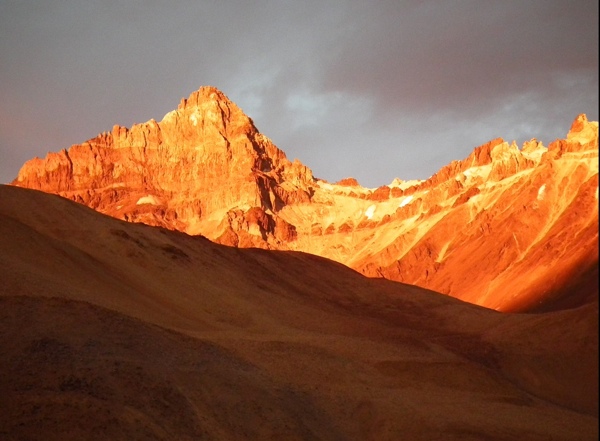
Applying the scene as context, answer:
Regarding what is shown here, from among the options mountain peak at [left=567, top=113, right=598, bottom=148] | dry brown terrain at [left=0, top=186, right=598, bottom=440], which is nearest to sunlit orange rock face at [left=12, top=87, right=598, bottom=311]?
mountain peak at [left=567, top=113, right=598, bottom=148]

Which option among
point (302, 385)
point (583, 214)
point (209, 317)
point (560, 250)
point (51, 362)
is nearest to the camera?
point (51, 362)

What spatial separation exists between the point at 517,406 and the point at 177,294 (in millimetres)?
22997

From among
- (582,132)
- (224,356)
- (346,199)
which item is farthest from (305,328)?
(346,199)

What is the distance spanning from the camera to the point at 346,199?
16925cm

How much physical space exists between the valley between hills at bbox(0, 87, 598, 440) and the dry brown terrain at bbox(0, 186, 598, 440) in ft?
0.28

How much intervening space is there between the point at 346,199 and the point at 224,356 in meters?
146

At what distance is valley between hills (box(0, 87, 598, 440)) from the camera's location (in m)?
16.9

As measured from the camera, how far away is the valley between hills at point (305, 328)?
55.6ft

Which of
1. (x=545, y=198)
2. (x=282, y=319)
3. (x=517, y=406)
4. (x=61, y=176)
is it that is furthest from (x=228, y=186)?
(x=517, y=406)

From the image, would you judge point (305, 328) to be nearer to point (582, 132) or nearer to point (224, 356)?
point (224, 356)

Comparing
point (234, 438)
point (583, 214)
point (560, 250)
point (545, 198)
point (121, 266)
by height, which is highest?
point (545, 198)

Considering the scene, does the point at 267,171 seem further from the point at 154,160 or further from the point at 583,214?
the point at 583,214

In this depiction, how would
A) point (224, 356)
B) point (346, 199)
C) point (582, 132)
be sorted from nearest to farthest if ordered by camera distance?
point (224, 356), point (582, 132), point (346, 199)

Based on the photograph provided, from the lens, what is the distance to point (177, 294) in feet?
142
